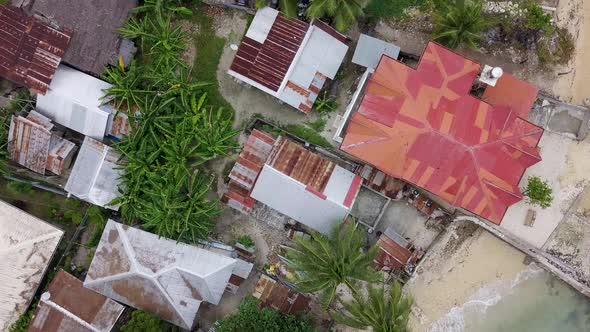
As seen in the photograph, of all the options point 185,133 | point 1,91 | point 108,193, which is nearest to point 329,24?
point 185,133

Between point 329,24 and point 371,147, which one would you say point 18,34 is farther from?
point 371,147

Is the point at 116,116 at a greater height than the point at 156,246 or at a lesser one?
greater

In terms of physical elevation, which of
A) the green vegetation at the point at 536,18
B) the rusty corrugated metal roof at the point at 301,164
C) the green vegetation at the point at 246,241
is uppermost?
the green vegetation at the point at 536,18

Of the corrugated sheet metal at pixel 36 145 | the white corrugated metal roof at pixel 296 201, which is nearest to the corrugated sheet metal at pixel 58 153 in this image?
the corrugated sheet metal at pixel 36 145

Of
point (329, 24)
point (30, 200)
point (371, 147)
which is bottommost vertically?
point (30, 200)

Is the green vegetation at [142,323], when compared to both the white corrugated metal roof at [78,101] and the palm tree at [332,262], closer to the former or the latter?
A: the palm tree at [332,262]

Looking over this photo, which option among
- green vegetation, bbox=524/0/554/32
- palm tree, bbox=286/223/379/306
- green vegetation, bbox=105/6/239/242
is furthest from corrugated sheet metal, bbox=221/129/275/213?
green vegetation, bbox=524/0/554/32
